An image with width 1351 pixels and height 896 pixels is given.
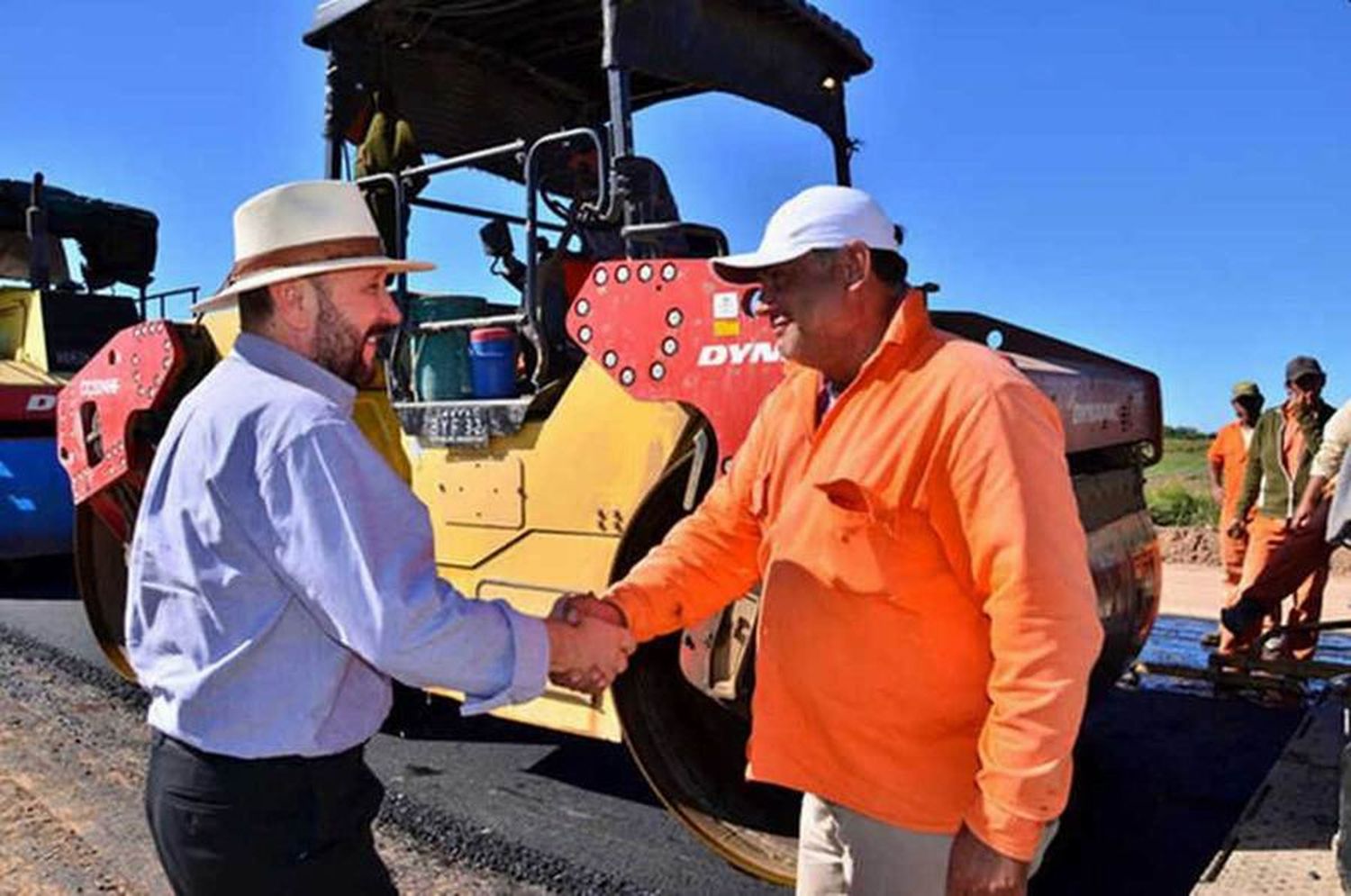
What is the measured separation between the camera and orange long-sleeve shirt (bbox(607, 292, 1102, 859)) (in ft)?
5.35

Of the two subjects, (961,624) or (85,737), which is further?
(85,737)

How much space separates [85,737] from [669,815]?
272cm

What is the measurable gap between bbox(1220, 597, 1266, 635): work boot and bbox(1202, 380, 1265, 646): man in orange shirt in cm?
214

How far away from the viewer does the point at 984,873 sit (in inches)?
64.2

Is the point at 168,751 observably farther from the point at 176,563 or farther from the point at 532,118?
the point at 532,118

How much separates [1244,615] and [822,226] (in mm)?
3962

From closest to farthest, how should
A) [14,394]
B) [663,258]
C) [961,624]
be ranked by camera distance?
[961,624] < [663,258] < [14,394]

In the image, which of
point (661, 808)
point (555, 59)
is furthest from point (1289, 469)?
point (555, 59)

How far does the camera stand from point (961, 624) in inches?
70.5

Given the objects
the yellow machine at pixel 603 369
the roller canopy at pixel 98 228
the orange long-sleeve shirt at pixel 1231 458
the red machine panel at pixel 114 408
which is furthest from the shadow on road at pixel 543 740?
the roller canopy at pixel 98 228

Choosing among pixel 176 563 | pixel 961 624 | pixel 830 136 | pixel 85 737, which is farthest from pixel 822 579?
pixel 85 737

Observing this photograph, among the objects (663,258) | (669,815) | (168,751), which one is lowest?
(669,815)

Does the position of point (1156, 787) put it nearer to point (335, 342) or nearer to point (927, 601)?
point (927, 601)

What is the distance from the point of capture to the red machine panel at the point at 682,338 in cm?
302
